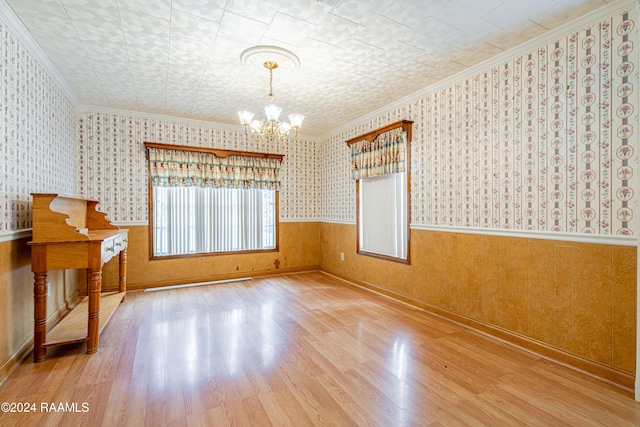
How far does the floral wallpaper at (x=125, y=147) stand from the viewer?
4242 mm

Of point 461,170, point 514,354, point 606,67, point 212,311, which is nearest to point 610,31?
point 606,67

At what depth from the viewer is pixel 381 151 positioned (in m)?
4.23

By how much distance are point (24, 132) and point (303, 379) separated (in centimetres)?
312

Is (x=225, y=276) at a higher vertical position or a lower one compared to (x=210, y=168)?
lower

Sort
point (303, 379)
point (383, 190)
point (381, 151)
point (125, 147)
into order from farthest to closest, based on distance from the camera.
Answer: point (125, 147) → point (383, 190) → point (381, 151) → point (303, 379)

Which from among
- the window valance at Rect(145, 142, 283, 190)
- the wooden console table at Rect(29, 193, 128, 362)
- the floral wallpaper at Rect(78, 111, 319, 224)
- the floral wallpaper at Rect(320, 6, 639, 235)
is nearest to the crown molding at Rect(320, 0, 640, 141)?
the floral wallpaper at Rect(320, 6, 639, 235)

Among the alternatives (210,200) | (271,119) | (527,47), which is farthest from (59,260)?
(527,47)

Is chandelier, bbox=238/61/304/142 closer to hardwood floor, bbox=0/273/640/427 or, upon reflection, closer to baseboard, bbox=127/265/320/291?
hardwood floor, bbox=0/273/640/427

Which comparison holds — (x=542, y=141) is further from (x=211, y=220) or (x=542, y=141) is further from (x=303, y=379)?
(x=211, y=220)

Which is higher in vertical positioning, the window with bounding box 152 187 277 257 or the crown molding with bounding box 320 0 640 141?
the crown molding with bounding box 320 0 640 141

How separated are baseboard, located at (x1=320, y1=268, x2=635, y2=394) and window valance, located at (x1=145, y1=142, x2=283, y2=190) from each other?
10.6 ft

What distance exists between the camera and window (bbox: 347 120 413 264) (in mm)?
3926

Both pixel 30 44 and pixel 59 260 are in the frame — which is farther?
pixel 30 44

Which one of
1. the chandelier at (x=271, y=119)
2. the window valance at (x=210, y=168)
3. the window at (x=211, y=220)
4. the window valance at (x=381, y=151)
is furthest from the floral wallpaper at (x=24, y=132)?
the window valance at (x=381, y=151)
